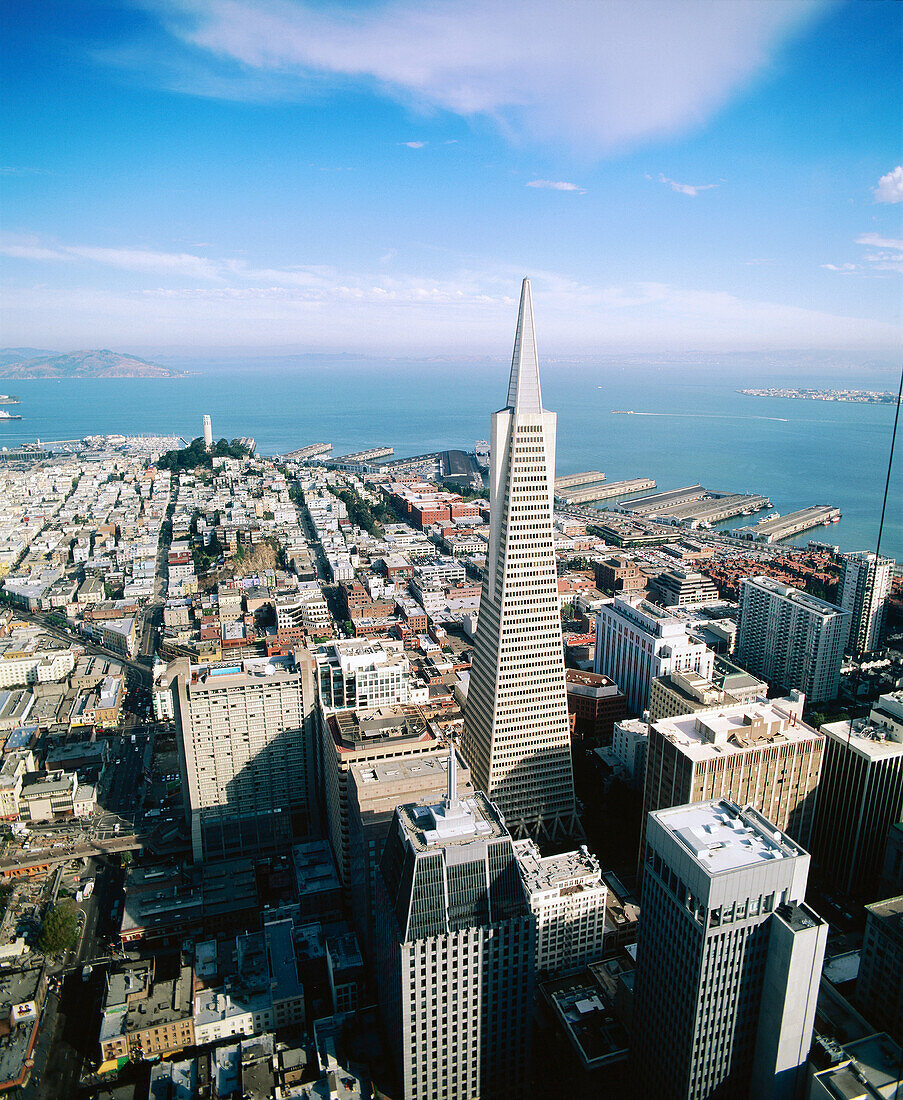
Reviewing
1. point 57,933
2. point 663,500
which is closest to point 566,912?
point 57,933

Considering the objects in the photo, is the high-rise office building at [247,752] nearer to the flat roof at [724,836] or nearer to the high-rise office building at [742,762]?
the high-rise office building at [742,762]

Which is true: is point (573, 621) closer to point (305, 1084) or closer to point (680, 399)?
point (305, 1084)

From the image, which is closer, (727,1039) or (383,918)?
(727,1039)

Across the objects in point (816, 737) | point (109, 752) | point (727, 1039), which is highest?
point (816, 737)

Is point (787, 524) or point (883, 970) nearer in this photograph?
point (883, 970)

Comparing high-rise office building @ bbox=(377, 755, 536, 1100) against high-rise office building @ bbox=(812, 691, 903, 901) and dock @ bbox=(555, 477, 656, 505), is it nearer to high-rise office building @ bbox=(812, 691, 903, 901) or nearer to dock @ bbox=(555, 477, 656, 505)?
high-rise office building @ bbox=(812, 691, 903, 901)

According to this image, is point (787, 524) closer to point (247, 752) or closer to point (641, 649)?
point (641, 649)

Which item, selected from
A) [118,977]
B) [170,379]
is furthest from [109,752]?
[170,379]
